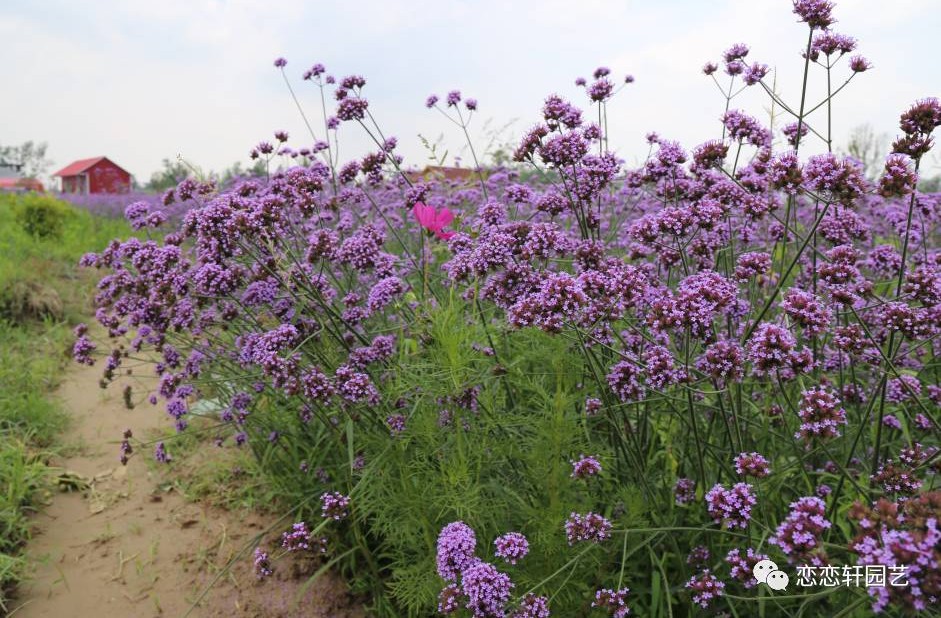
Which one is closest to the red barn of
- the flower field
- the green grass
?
the green grass

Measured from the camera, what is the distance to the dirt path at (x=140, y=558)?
11.4ft

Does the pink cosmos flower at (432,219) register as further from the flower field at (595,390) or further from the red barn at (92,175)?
the red barn at (92,175)

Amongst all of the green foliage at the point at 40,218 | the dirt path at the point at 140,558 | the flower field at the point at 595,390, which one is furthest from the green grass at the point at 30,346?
the flower field at the point at 595,390

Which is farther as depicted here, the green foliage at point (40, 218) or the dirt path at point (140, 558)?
the green foliage at point (40, 218)

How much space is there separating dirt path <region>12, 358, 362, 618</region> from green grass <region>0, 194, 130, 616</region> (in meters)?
0.19

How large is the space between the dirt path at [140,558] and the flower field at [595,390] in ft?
0.75

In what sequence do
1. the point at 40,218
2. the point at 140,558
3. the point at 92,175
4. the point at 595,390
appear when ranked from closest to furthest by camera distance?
the point at 595,390, the point at 140,558, the point at 40,218, the point at 92,175

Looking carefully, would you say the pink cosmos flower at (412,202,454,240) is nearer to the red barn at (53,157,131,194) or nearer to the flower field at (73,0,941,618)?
the flower field at (73,0,941,618)

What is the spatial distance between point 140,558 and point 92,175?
49.1m

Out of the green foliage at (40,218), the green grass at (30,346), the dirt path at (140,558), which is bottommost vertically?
the dirt path at (140,558)

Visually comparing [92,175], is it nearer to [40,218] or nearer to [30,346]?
[40,218]

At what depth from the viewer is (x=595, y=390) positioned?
279cm

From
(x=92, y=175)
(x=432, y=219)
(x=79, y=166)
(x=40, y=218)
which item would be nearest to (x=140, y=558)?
(x=432, y=219)

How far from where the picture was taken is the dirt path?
3.46m
